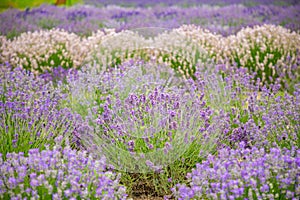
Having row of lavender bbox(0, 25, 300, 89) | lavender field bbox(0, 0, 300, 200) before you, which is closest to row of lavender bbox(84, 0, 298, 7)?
lavender field bbox(0, 0, 300, 200)

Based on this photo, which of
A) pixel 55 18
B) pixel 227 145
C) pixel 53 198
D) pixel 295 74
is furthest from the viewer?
pixel 55 18

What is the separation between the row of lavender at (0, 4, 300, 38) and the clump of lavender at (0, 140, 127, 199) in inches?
139

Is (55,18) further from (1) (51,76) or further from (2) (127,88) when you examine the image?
(2) (127,88)

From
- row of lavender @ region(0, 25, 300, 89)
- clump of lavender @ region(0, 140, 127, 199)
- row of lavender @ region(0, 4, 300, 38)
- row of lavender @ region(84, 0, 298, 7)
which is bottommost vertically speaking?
clump of lavender @ region(0, 140, 127, 199)

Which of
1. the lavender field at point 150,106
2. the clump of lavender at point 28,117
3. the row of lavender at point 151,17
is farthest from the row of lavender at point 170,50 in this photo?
the clump of lavender at point 28,117

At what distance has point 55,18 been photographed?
5.67m

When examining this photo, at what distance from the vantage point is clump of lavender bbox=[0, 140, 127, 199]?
6.23ft

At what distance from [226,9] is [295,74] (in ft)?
5.68

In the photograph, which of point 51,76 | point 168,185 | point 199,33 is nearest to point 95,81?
point 168,185

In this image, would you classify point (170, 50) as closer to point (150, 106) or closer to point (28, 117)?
point (150, 106)

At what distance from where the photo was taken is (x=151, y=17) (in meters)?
5.78

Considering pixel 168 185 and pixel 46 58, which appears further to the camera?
pixel 46 58

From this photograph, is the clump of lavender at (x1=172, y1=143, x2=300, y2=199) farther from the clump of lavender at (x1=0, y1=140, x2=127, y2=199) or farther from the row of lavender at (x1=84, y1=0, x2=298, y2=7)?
the row of lavender at (x1=84, y1=0, x2=298, y2=7)

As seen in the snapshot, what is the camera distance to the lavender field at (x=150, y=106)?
6.73 ft
